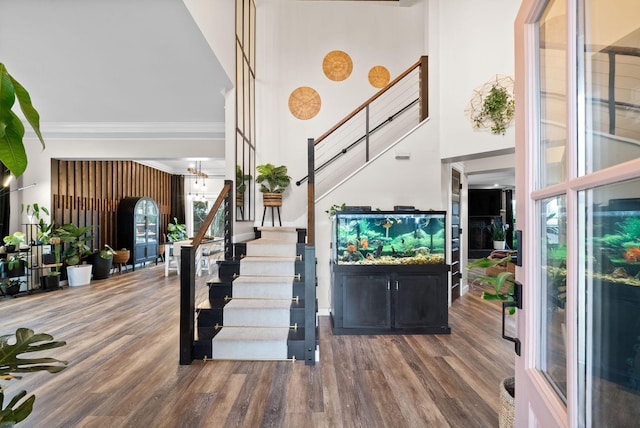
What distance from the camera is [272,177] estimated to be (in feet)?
18.3

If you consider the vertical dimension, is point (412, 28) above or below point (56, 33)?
above

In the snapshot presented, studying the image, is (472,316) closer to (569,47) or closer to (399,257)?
(399,257)

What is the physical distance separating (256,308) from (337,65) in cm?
467

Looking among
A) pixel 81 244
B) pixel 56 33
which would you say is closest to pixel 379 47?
pixel 56 33

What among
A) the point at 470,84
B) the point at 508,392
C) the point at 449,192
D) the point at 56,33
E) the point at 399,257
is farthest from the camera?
the point at 449,192

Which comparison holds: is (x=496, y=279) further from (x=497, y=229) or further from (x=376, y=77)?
(x=497, y=229)

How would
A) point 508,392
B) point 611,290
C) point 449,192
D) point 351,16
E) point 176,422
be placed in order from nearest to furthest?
point 611,290 → point 508,392 → point 176,422 → point 449,192 → point 351,16

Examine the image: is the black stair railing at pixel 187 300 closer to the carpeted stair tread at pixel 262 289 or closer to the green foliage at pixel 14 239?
the carpeted stair tread at pixel 262 289

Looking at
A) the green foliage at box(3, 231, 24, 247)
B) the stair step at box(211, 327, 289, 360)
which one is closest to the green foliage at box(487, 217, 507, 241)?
the stair step at box(211, 327, 289, 360)

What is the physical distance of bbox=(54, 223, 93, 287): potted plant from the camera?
22.1ft

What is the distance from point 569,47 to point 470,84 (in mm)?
4026

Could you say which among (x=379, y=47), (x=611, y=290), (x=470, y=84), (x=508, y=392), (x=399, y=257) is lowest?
(x=508, y=392)

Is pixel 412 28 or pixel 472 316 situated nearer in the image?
pixel 472 316

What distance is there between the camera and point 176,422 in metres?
2.23
